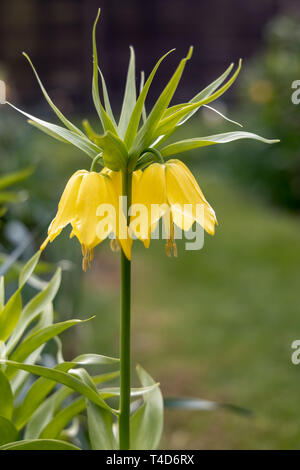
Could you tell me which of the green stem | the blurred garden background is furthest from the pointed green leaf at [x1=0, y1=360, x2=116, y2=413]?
the blurred garden background

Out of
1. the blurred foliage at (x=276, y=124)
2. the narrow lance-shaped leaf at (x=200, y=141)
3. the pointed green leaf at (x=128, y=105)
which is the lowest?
the narrow lance-shaped leaf at (x=200, y=141)

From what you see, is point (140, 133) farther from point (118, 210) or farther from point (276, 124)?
point (276, 124)

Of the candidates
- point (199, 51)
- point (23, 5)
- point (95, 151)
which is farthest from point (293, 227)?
point (23, 5)

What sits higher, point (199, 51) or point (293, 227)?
point (199, 51)

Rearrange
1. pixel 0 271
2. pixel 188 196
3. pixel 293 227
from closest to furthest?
1. pixel 188 196
2. pixel 0 271
3. pixel 293 227

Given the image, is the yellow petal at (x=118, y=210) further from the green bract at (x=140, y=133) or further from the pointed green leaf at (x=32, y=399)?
the pointed green leaf at (x=32, y=399)

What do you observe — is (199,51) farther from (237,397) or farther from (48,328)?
(48,328)

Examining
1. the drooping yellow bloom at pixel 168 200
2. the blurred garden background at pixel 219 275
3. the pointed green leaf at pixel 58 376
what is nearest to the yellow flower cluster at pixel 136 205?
→ the drooping yellow bloom at pixel 168 200
